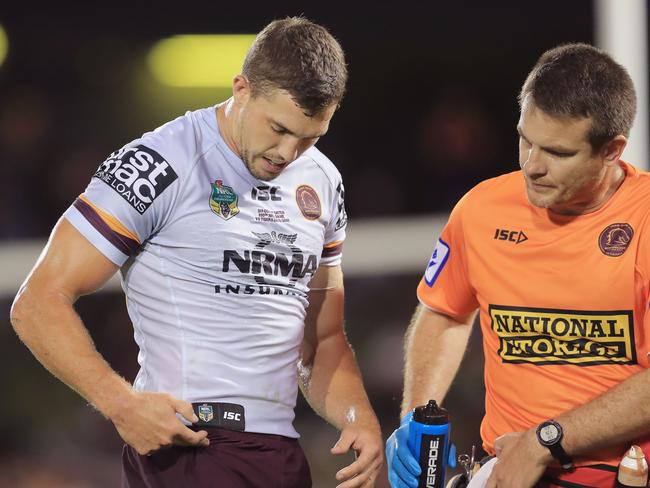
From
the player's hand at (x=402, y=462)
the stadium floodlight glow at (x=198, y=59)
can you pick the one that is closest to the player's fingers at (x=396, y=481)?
the player's hand at (x=402, y=462)

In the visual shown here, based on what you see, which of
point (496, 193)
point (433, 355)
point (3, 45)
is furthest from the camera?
point (3, 45)

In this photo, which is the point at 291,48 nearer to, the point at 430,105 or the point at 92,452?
the point at 92,452

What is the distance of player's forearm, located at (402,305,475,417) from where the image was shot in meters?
2.38

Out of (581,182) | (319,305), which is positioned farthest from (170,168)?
(581,182)

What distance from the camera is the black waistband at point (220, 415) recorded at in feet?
6.71

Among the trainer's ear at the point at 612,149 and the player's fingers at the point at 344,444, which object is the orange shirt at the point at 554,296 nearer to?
the trainer's ear at the point at 612,149

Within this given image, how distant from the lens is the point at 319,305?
91.8 inches

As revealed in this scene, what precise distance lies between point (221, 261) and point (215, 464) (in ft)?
1.30

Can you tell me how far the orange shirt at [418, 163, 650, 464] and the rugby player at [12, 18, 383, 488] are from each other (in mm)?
339

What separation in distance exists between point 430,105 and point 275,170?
3.51 metres

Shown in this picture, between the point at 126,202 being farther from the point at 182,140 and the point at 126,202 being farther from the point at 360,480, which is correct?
the point at 360,480

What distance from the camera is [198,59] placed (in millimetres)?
5297

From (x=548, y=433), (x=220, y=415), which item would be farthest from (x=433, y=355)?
(x=220, y=415)

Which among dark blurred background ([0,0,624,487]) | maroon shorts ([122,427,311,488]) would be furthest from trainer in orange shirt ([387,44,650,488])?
dark blurred background ([0,0,624,487])
